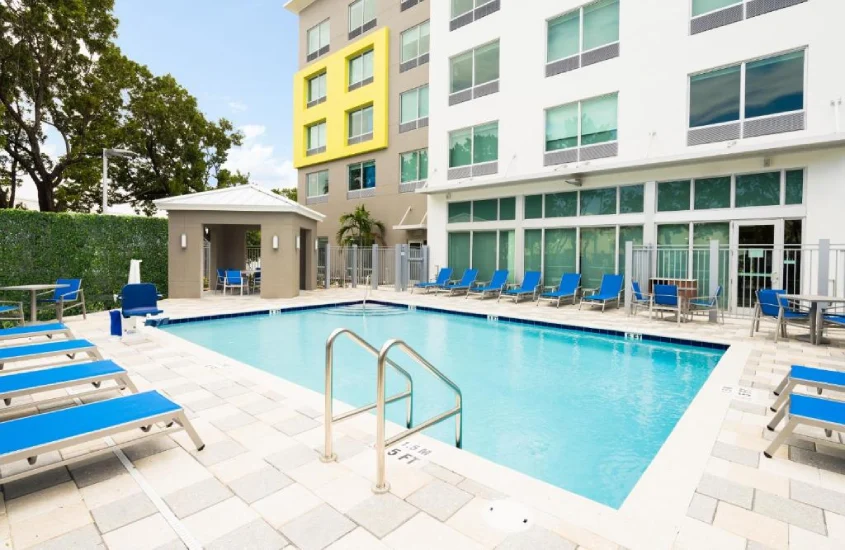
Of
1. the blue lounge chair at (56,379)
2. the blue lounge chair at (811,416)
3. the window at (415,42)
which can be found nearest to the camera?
the blue lounge chair at (811,416)

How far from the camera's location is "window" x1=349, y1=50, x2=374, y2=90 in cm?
2300

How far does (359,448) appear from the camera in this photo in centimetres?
358

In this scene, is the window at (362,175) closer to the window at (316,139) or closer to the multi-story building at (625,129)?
the window at (316,139)

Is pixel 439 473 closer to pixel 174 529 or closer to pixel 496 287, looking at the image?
pixel 174 529

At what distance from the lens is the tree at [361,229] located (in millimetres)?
21484

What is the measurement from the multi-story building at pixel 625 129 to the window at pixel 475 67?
2.4 inches

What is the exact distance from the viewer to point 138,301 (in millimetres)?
8234

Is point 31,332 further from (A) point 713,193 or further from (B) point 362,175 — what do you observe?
(B) point 362,175

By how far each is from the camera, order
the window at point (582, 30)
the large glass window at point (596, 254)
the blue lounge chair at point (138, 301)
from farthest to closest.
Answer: the large glass window at point (596, 254) → the window at point (582, 30) → the blue lounge chair at point (138, 301)

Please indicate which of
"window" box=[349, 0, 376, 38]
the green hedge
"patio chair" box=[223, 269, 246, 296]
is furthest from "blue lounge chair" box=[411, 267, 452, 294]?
"window" box=[349, 0, 376, 38]

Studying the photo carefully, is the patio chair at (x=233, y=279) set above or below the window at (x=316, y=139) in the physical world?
below

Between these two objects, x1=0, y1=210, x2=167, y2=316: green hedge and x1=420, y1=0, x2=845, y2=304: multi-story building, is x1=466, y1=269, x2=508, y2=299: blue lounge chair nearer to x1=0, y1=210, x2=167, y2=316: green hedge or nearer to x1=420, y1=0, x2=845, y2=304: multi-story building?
x1=420, y1=0, x2=845, y2=304: multi-story building

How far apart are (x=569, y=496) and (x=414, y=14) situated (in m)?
22.4

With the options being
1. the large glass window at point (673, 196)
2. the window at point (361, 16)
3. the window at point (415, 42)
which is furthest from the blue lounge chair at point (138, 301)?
the window at point (361, 16)
